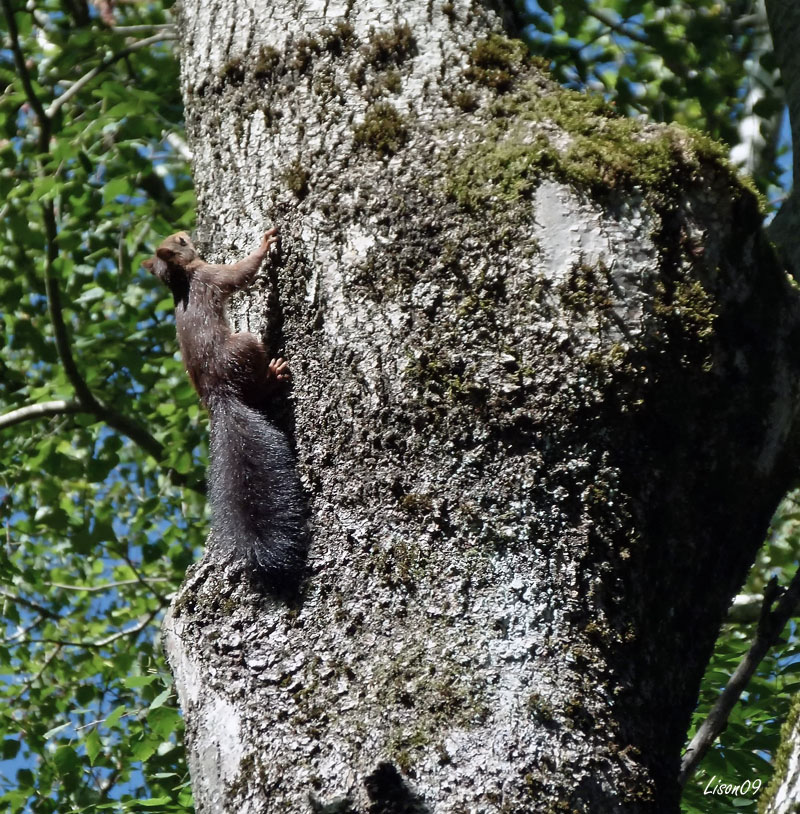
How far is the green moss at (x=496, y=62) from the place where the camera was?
235 centimetres

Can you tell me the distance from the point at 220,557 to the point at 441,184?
1.00m

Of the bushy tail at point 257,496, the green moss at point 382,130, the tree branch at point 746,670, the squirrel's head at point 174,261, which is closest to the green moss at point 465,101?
the green moss at point 382,130

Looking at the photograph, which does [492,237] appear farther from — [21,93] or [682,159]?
[21,93]

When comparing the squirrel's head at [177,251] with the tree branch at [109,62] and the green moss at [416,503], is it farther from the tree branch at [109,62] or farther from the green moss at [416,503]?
the green moss at [416,503]

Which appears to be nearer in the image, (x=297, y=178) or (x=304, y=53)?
(x=297, y=178)

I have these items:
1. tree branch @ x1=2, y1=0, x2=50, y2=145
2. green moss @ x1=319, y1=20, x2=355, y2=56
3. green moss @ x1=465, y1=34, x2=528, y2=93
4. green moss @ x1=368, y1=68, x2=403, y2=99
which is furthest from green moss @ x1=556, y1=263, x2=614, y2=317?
tree branch @ x1=2, y1=0, x2=50, y2=145

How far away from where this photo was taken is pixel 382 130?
2287 millimetres

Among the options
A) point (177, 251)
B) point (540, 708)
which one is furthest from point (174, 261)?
point (540, 708)

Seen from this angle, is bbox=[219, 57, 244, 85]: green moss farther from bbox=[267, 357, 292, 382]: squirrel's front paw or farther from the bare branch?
the bare branch

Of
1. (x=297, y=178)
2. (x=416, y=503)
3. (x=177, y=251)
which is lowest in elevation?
(x=177, y=251)

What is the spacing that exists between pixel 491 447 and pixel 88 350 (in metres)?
4.20

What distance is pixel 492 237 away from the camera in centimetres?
207

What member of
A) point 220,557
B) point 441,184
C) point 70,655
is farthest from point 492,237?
point 70,655

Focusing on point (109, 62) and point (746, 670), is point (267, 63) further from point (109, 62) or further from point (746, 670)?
point (109, 62)
